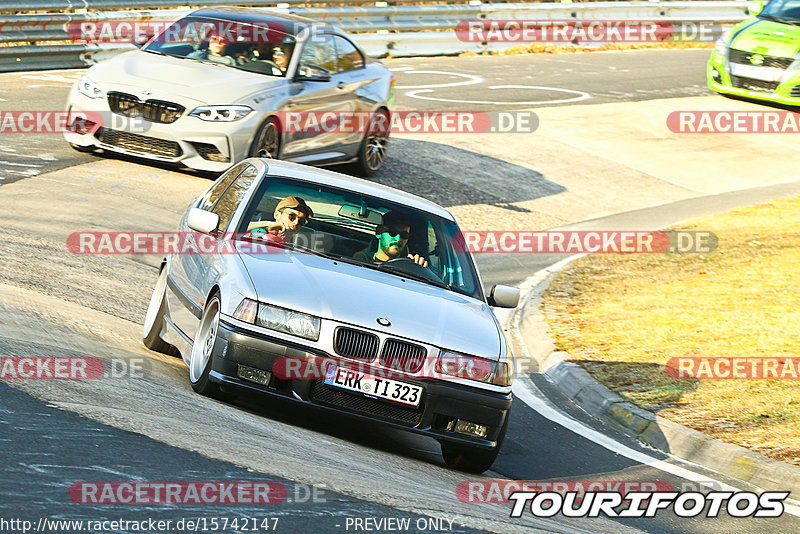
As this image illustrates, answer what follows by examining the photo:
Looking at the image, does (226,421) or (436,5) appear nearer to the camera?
(226,421)

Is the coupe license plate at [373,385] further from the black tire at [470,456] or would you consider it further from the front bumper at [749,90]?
the front bumper at [749,90]

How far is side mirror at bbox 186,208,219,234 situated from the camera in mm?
7805

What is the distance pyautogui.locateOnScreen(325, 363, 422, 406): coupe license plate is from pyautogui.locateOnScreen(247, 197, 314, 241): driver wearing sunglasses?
4.86ft

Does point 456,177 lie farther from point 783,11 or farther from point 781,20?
point 783,11

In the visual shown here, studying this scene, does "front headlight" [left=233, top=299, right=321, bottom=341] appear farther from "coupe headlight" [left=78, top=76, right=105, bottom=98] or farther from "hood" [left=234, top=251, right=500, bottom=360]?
"coupe headlight" [left=78, top=76, right=105, bottom=98]

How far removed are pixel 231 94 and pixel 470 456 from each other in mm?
7518

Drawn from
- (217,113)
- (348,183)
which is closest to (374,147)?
(217,113)

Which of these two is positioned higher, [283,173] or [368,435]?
[283,173]

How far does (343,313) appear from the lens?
6.80 m

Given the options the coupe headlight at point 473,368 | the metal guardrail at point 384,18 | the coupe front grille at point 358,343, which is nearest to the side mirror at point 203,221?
the coupe front grille at point 358,343

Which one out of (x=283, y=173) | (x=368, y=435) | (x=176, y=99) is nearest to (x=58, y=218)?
(x=176, y=99)

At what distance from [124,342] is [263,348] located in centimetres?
208

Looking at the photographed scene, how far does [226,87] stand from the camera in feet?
45.1

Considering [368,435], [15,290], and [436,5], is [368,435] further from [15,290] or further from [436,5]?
[436,5]
